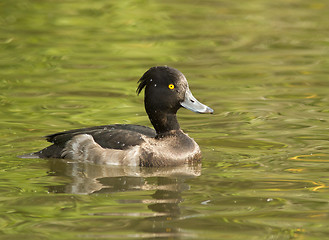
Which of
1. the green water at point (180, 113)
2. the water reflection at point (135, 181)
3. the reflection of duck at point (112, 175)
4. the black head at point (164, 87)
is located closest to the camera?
the green water at point (180, 113)

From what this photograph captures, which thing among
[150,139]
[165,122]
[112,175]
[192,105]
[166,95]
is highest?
[166,95]

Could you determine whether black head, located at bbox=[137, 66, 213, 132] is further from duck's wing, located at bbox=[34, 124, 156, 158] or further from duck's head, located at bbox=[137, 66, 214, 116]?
duck's wing, located at bbox=[34, 124, 156, 158]

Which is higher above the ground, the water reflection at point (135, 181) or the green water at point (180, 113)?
the green water at point (180, 113)

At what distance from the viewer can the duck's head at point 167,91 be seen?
9.45m

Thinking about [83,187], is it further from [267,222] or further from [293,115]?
[293,115]

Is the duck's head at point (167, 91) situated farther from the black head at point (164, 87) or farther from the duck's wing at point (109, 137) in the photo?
the duck's wing at point (109, 137)

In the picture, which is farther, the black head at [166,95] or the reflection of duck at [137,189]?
the black head at [166,95]

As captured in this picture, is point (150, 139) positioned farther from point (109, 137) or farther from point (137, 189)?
point (137, 189)

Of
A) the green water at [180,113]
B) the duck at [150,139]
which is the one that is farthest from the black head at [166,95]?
the green water at [180,113]

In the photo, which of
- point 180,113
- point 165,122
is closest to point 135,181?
point 165,122

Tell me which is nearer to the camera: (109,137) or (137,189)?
(137,189)

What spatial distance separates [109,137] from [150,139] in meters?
0.49

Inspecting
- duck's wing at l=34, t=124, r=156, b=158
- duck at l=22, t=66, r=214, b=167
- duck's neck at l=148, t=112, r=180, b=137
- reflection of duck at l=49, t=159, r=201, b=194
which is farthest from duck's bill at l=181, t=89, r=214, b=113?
reflection of duck at l=49, t=159, r=201, b=194

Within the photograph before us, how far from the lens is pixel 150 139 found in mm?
9406
